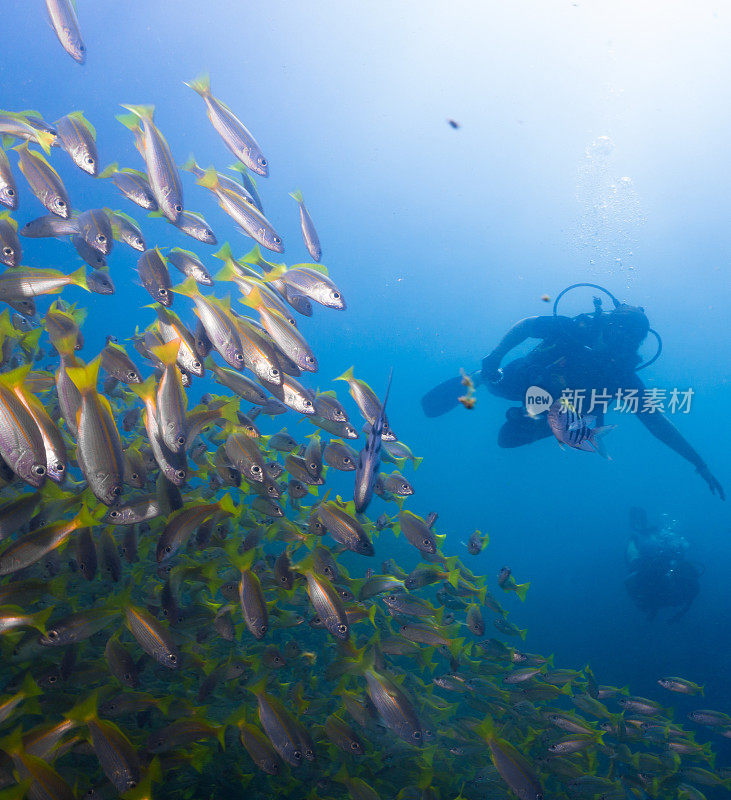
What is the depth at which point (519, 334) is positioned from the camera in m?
8.51

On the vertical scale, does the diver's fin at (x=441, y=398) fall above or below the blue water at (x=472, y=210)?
below

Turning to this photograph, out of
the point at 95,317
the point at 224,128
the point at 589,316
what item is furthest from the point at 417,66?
the point at 95,317

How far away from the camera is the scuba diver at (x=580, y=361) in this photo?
26.3 feet

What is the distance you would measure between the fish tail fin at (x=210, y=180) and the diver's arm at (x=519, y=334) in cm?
618

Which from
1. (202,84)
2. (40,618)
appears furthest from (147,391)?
(202,84)

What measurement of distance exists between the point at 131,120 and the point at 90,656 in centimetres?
415

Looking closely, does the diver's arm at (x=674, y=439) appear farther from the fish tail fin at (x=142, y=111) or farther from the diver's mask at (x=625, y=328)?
the fish tail fin at (x=142, y=111)

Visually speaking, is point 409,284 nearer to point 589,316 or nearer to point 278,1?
point 278,1

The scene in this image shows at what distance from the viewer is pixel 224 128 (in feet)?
11.6

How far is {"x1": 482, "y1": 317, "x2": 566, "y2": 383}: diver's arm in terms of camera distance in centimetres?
837

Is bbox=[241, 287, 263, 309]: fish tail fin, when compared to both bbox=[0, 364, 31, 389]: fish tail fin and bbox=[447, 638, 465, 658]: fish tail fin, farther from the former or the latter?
bbox=[447, 638, 465, 658]: fish tail fin

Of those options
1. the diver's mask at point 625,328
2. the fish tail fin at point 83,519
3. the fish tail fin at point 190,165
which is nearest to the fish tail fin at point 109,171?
the fish tail fin at point 190,165

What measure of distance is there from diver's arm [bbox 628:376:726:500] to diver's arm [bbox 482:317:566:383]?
7.48 ft

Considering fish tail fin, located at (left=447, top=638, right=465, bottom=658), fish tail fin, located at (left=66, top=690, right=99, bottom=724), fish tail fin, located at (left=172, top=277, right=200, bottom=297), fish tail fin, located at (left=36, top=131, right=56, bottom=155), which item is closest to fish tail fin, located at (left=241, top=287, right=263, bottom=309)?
fish tail fin, located at (left=172, top=277, right=200, bottom=297)
